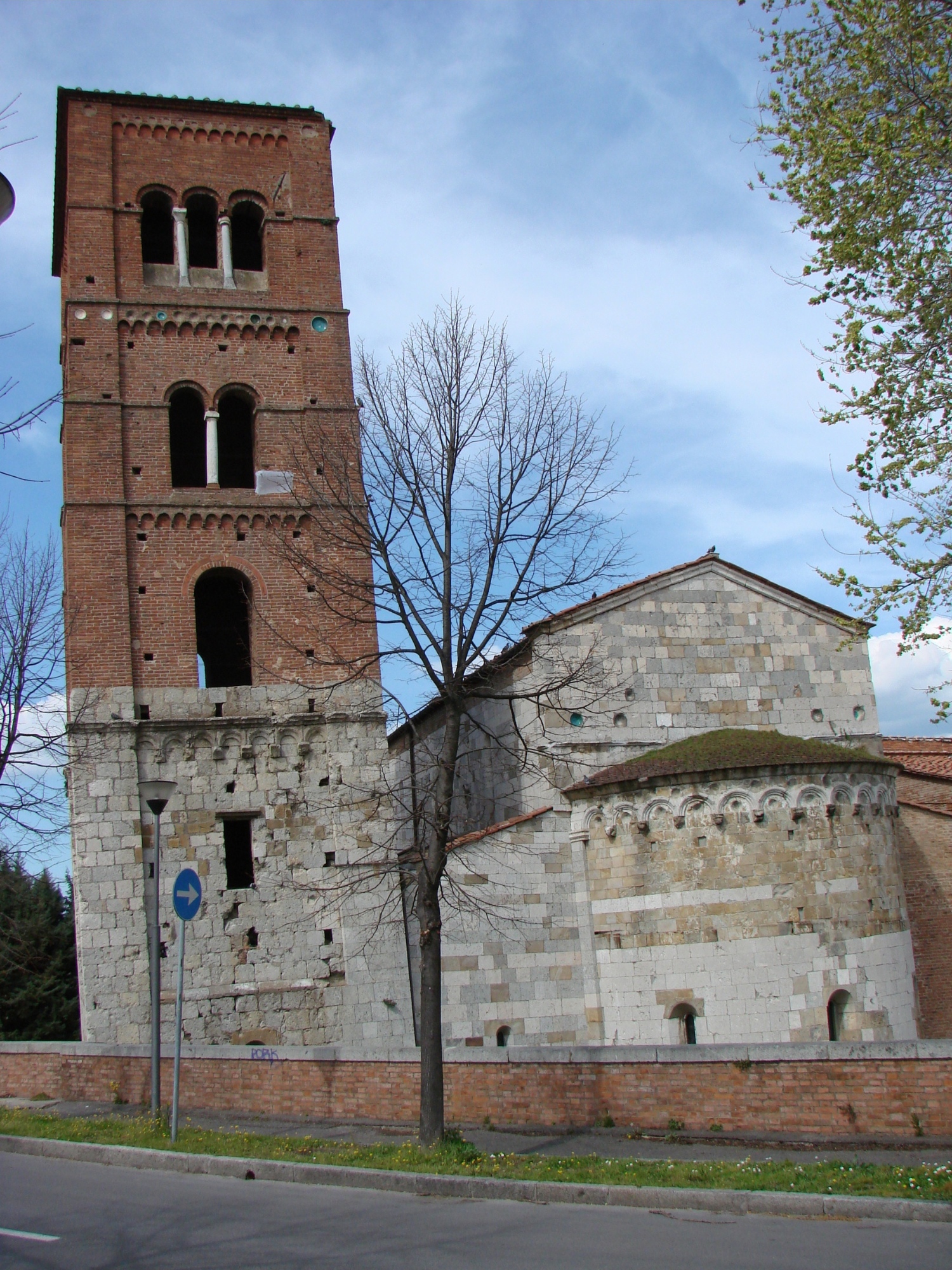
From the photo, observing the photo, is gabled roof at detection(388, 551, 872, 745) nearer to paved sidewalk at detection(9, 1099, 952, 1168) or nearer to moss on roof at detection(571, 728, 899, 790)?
moss on roof at detection(571, 728, 899, 790)

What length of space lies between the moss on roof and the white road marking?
11.4 meters

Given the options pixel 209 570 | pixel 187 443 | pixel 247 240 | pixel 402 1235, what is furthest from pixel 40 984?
pixel 402 1235

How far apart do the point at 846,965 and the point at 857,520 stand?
26.0 ft

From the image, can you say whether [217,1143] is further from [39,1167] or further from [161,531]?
[161,531]

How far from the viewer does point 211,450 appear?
20922mm

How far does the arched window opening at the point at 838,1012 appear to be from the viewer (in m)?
16.7

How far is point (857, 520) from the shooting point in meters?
11.8

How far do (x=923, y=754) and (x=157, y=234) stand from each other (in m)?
20.4

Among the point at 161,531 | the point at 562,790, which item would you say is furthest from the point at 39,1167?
the point at 161,531

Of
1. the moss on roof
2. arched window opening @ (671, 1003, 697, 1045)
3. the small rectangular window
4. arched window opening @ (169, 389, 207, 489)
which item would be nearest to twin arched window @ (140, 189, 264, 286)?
arched window opening @ (169, 389, 207, 489)

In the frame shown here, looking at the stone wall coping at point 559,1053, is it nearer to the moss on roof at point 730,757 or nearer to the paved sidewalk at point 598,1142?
the paved sidewalk at point 598,1142

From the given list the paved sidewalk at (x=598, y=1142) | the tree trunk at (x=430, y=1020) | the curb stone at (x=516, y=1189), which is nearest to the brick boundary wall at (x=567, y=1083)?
the paved sidewalk at (x=598, y=1142)

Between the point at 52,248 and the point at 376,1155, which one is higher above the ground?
the point at 52,248

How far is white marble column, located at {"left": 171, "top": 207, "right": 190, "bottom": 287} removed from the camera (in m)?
21.7
